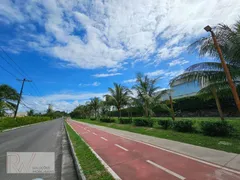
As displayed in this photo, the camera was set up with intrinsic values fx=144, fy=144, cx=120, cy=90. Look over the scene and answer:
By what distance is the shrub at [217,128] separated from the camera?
807 centimetres

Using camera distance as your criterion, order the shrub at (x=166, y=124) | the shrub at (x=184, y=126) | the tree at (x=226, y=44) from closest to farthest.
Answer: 1. the tree at (x=226, y=44)
2. the shrub at (x=184, y=126)
3. the shrub at (x=166, y=124)

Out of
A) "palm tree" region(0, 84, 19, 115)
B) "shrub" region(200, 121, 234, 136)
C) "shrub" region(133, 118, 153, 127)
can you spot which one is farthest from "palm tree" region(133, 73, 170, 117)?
"palm tree" region(0, 84, 19, 115)

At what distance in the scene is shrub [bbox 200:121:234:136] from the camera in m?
8.07

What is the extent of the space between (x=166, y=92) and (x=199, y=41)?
742cm

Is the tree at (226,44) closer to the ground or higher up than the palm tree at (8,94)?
closer to the ground

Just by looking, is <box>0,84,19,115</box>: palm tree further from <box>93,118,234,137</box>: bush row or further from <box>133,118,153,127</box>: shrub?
<box>93,118,234,137</box>: bush row

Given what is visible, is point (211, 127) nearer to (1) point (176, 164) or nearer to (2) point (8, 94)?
(1) point (176, 164)

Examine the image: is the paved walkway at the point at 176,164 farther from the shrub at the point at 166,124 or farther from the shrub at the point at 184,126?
the shrub at the point at 166,124

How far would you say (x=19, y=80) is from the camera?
32000mm

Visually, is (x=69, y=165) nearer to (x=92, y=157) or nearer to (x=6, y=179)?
(x=92, y=157)

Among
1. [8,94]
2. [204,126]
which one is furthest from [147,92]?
[8,94]

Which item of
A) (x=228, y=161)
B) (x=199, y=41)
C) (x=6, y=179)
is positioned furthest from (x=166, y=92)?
(x=6, y=179)

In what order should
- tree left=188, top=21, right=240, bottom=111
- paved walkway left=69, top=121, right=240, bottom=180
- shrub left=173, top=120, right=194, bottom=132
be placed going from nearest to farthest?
paved walkway left=69, top=121, right=240, bottom=180 < tree left=188, top=21, right=240, bottom=111 < shrub left=173, top=120, right=194, bottom=132

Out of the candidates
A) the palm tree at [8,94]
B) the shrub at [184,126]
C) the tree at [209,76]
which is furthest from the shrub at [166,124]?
the palm tree at [8,94]
